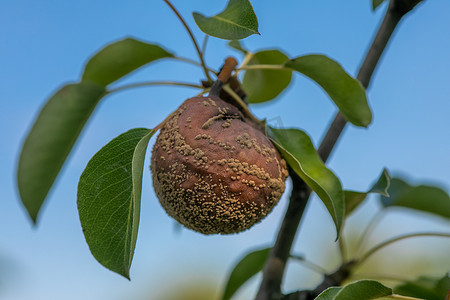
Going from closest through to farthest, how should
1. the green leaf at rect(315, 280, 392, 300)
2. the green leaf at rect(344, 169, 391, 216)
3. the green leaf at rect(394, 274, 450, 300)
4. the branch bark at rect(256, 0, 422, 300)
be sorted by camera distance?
the green leaf at rect(315, 280, 392, 300) → the green leaf at rect(344, 169, 391, 216) → the branch bark at rect(256, 0, 422, 300) → the green leaf at rect(394, 274, 450, 300)

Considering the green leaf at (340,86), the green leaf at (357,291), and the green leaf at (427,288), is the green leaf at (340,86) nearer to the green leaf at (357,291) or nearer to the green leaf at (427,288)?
the green leaf at (357,291)

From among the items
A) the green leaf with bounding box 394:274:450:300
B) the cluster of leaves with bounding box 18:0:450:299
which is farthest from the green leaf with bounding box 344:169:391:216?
the green leaf with bounding box 394:274:450:300

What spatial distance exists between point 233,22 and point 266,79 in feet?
2.17

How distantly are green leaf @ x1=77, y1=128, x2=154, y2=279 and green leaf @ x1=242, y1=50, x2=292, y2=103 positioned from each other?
663 millimetres

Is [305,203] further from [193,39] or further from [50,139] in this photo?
[50,139]

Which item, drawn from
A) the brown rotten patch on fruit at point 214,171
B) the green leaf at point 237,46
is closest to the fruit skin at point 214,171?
the brown rotten patch on fruit at point 214,171

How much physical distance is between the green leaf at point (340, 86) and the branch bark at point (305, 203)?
→ 6.4 inches

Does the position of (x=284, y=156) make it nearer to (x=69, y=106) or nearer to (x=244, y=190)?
(x=244, y=190)

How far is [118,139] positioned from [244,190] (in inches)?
11.3

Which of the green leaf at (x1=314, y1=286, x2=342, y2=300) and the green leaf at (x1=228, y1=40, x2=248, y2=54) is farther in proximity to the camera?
the green leaf at (x1=228, y1=40, x2=248, y2=54)

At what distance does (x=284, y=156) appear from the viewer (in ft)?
3.82

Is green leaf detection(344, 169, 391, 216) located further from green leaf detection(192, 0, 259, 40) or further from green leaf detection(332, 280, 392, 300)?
green leaf detection(192, 0, 259, 40)

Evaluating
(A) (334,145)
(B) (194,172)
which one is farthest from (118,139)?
(A) (334,145)

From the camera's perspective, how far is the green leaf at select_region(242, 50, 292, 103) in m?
1.62
